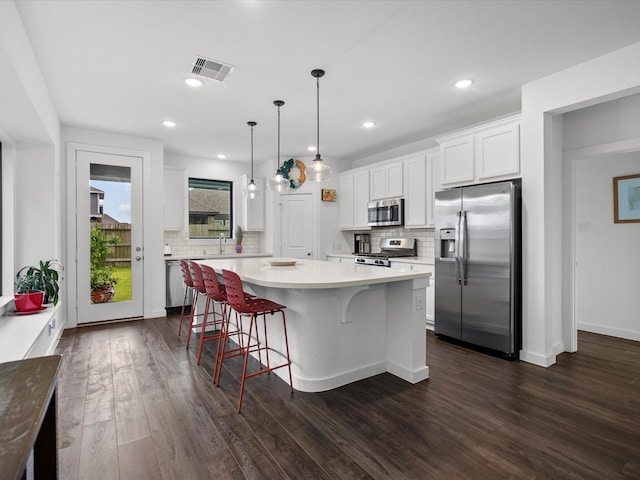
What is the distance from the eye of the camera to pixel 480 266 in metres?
3.57

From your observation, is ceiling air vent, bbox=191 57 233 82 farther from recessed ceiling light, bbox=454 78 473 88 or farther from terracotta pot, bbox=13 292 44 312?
terracotta pot, bbox=13 292 44 312

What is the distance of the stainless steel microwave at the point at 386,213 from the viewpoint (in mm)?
5129

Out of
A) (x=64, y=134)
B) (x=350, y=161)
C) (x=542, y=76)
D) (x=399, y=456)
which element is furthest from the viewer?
(x=350, y=161)

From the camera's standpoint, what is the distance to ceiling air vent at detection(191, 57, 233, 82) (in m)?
2.91

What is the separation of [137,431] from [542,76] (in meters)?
4.27

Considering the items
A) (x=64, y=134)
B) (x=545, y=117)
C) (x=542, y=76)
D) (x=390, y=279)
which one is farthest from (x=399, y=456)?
(x=64, y=134)

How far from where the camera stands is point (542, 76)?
10.4 ft

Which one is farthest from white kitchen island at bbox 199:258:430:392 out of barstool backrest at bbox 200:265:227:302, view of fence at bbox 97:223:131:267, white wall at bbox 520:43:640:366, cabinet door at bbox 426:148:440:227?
view of fence at bbox 97:223:131:267

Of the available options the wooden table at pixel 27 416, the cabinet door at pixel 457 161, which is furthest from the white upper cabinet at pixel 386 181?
the wooden table at pixel 27 416

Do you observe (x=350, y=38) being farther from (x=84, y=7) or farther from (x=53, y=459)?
(x=53, y=459)

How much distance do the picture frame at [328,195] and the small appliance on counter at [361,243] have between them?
0.84 meters

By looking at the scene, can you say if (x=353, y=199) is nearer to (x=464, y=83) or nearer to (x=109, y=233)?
(x=464, y=83)

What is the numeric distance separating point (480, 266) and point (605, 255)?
6.39 feet

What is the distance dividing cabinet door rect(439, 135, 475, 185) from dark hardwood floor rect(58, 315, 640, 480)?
6.56ft
